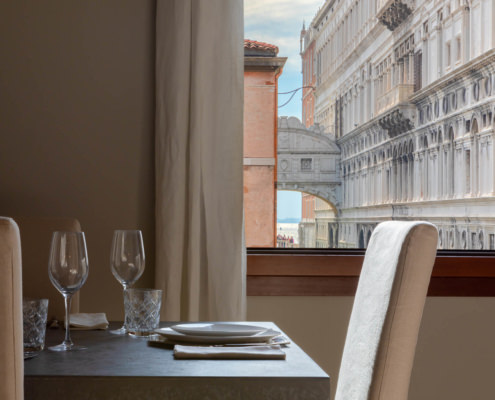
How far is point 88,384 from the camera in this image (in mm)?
1146

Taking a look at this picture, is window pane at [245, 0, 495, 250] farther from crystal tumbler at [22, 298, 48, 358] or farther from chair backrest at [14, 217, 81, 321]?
crystal tumbler at [22, 298, 48, 358]

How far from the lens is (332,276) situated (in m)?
2.71

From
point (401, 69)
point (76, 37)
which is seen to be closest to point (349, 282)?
point (401, 69)

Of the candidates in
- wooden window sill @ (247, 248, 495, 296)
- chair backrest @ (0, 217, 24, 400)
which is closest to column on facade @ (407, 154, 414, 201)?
wooden window sill @ (247, 248, 495, 296)

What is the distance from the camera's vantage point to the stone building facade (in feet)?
9.32

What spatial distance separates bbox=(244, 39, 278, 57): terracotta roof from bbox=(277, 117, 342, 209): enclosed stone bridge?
29cm

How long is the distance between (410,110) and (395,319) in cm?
191

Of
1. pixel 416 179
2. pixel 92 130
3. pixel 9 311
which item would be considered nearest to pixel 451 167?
pixel 416 179

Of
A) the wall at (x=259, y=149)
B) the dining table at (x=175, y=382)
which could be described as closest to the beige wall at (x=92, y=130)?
the wall at (x=259, y=149)

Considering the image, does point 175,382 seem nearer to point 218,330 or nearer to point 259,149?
point 218,330

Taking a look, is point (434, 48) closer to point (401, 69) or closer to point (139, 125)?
point (401, 69)

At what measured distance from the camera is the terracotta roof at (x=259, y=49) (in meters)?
2.96

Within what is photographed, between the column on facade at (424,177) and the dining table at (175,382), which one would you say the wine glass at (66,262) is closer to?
the dining table at (175,382)

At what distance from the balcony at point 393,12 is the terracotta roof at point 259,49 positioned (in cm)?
49
